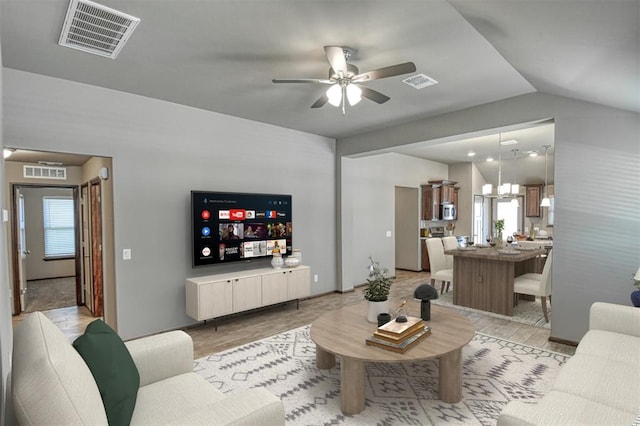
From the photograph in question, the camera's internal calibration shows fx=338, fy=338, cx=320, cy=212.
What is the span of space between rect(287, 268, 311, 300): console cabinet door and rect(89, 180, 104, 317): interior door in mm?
2545

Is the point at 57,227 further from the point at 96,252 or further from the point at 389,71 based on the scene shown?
the point at 389,71

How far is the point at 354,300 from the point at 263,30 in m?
4.33

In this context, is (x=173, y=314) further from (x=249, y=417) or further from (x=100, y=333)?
(x=249, y=417)

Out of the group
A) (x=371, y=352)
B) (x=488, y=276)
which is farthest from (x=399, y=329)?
(x=488, y=276)

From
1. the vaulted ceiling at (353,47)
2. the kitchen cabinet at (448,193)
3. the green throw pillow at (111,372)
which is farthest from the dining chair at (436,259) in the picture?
the green throw pillow at (111,372)

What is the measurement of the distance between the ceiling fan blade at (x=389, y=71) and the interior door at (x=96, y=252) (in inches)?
153

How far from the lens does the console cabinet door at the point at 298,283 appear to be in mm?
4875

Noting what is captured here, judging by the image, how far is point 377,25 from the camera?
7.80 ft

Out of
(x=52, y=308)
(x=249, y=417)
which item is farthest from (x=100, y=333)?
(x=52, y=308)

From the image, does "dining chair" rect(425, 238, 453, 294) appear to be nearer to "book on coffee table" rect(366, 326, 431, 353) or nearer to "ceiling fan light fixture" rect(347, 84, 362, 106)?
"book on coffee table" rect(366, 326, 431, 353)

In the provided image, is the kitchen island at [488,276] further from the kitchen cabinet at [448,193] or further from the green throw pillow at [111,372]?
the green throw pillow at [111,372]

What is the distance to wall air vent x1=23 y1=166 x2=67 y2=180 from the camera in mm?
5537

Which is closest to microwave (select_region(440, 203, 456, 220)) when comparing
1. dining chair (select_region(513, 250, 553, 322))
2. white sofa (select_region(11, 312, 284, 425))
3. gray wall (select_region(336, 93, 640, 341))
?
dining chair (select_region(513, 250, 553, 322))

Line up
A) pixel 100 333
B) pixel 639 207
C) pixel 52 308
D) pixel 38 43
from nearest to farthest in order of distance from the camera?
pixel 100 333 < pixel 38 43 < pixel 639 207 < pixel 52 308
